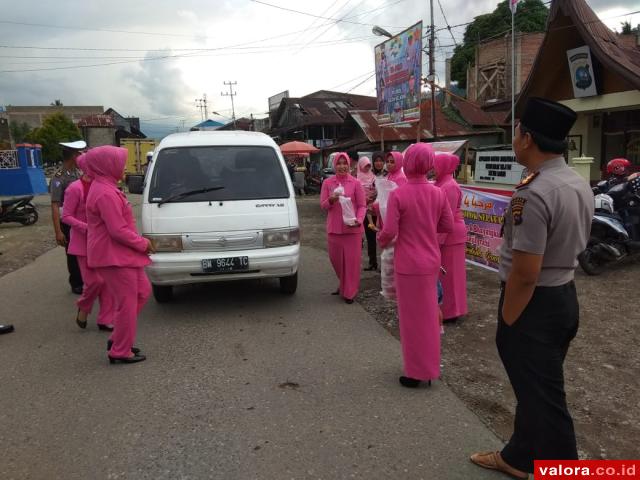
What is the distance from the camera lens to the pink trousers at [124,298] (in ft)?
13.3

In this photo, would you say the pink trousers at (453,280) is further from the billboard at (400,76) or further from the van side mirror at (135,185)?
the billboard at (400,76)

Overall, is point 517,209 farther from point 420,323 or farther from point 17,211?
point 17,211

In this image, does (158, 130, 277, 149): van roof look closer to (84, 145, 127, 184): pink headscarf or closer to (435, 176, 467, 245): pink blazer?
(84, 145, 127, 184): pink headscarf

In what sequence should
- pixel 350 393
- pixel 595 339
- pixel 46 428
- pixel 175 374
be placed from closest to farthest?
1. pixel 46 428
2. pixel 350 393
3. pixel 175 374
4. pixel 595 339

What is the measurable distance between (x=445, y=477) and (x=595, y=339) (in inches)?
110

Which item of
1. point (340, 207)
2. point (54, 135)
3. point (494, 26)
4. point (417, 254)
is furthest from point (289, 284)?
point (54, 135)

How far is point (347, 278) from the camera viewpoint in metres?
5.91

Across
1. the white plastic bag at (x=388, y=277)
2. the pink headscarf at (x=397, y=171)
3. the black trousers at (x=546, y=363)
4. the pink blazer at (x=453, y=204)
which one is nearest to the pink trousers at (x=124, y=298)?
Result: the white plastic bag at (x=388, y=277)

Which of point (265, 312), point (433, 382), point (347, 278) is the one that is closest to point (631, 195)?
point (347, 278)

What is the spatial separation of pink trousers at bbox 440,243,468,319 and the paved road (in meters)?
0.77

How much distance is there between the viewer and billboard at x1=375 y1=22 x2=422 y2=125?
15484mm

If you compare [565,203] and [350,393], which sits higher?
[565,203]

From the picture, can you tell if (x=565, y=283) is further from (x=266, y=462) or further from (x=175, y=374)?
(x=175, y=374)

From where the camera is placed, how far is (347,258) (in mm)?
5871
